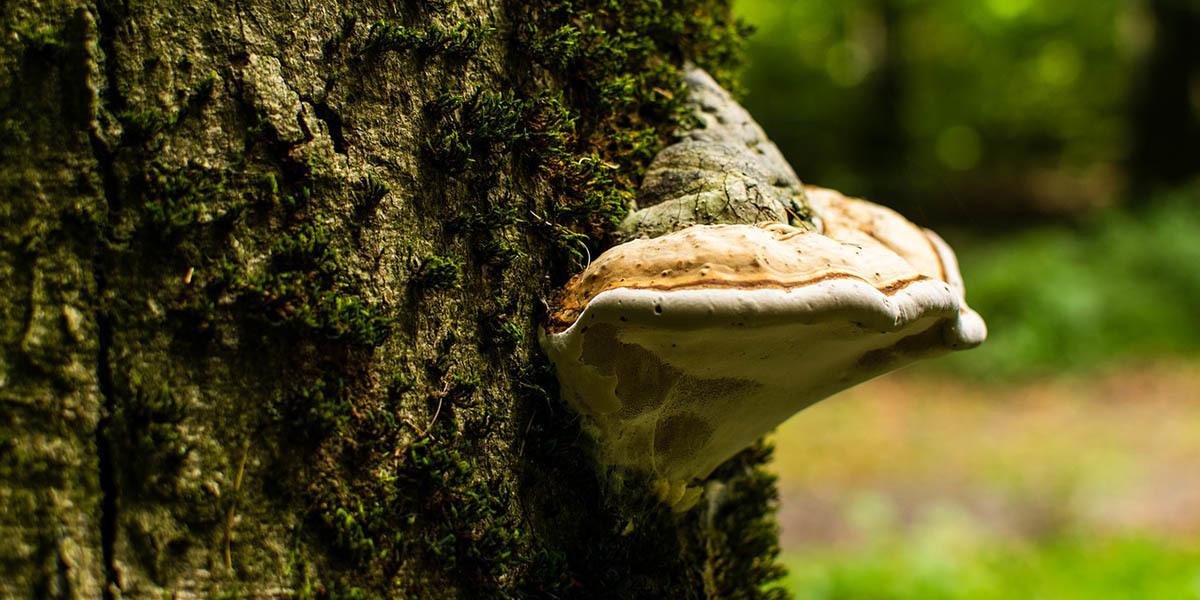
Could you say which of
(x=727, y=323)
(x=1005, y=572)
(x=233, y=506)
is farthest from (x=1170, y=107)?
(x=233, y=506)

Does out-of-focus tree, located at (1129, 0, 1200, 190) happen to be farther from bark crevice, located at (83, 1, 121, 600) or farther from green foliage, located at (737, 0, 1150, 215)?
bark crevice, located at (83, 1, 121, 600)

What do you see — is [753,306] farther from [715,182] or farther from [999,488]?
[999,488]

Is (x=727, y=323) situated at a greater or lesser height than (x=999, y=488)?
lesser

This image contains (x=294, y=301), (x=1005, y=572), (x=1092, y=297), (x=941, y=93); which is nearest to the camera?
(x=294, y=301)

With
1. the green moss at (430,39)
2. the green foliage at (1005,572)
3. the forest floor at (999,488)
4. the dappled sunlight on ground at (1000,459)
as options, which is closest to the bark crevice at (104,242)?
the green moss at (430,39)

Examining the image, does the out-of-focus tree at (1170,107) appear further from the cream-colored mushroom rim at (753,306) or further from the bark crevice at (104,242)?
the bark crevice at (104,242)

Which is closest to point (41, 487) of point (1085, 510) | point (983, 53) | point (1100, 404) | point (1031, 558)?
point (1031, 558)

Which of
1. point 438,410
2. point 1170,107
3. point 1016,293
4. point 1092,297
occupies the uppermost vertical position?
point 1170,107

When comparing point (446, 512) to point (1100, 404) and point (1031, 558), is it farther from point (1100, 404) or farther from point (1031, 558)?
point (1100, 404)
